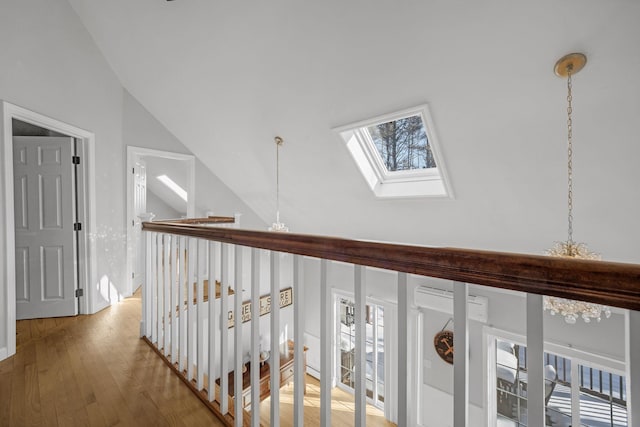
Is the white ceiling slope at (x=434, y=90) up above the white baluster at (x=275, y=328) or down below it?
above

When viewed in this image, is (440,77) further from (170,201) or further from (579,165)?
(170,201)

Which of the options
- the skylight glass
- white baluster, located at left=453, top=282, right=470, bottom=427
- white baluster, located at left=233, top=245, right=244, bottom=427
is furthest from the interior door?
white baluster, located at left=453, top=282, right=470, bottom=427

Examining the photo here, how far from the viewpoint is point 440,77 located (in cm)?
215

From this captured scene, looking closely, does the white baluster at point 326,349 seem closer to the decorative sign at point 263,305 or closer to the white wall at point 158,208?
the decorative sign at point 263,305

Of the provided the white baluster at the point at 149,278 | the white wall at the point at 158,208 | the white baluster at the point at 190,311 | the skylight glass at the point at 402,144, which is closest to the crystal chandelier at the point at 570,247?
the skylight glass at the point at 402,144

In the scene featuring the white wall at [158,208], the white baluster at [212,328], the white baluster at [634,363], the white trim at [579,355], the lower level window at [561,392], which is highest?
the white wall at [158,208]

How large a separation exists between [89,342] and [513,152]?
365cm

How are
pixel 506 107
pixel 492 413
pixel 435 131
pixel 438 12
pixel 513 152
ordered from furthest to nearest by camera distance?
pixel 492 413 < pixel 435 131 < pixel 513 152 < pixel 506 107 < pixel 438 12

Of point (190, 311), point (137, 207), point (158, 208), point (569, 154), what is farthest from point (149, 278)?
point (158, 208)

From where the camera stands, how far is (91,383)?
1747mm

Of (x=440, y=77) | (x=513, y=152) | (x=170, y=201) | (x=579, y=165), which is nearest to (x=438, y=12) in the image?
(x=440, y=77)

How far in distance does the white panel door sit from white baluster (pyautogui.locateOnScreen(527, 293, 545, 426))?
392cm

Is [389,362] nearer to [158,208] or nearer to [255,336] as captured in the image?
[255,336]

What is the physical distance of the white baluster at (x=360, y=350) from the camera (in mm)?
773
